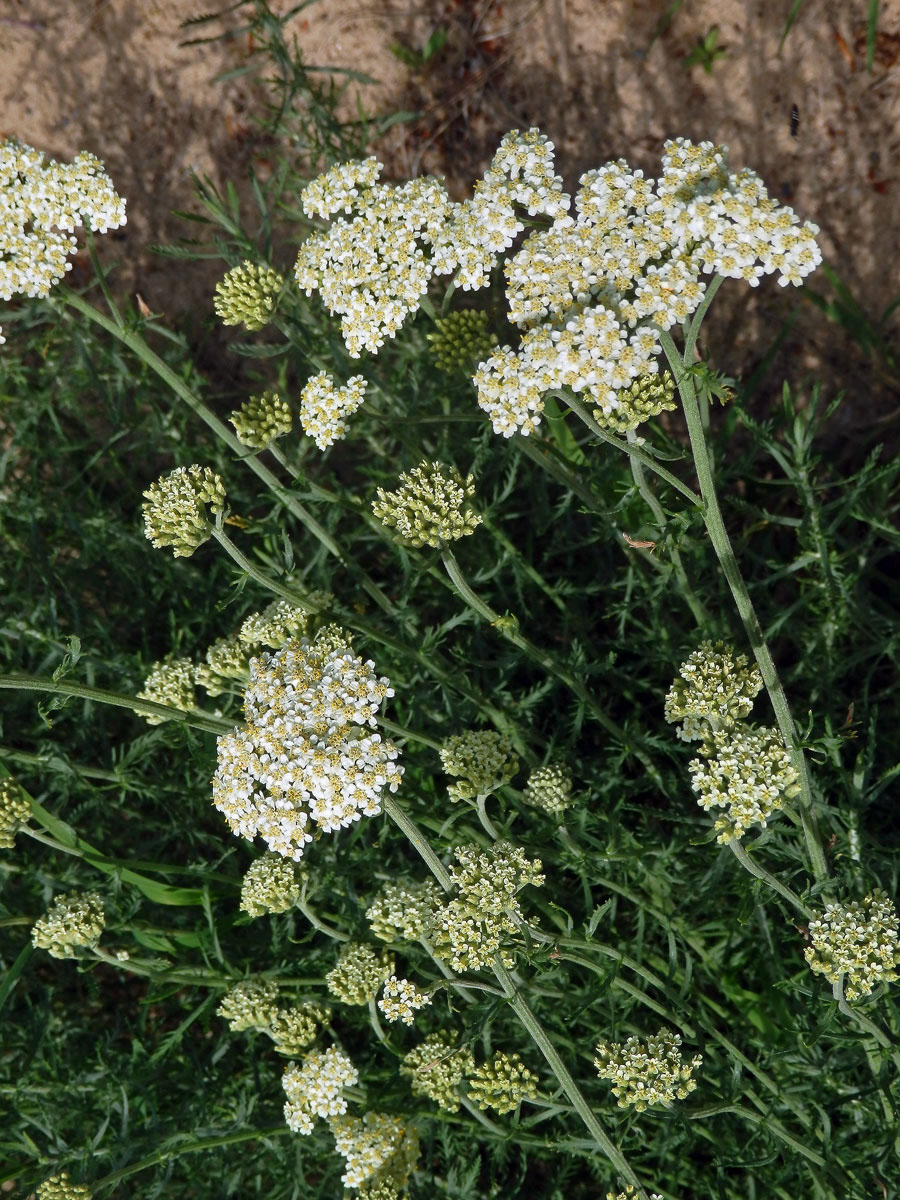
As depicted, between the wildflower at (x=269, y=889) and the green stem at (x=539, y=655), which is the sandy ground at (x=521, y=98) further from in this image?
the wildflower at (x=269, y=889)

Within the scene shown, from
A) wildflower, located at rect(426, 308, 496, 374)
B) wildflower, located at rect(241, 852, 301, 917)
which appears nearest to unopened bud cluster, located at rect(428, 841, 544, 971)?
wildflower, located at rect(241, 852, 301, 917)

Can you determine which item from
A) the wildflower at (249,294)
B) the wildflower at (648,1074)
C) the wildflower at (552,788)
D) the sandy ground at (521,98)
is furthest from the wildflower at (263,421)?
the sandy ground at (521,98)

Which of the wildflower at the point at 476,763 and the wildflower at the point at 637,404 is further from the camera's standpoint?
the wildflower at the point at 476,763

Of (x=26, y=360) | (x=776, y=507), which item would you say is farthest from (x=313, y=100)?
(x=776, y=507)

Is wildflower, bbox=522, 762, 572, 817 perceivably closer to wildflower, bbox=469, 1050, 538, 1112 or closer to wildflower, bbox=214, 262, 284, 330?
wildflower, bbox=469, 1050, 538, 1112

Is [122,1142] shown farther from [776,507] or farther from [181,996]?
[776,507]
